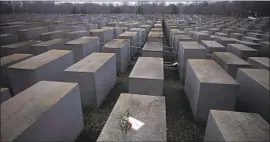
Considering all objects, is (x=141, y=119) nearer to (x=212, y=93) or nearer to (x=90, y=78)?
(x=212, y=93)

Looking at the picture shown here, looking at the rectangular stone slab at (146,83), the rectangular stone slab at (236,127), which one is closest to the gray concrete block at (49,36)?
the rectangular stone slab at (146,83)

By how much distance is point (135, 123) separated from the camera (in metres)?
3.02

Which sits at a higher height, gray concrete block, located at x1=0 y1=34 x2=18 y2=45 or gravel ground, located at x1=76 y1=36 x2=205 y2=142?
gray concrete block, located at x1=0 y1=34 x2=18 y2=45

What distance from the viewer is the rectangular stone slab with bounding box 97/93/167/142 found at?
107 inches

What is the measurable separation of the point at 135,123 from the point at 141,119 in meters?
0.14

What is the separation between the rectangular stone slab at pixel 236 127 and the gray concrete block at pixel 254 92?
1.09 m

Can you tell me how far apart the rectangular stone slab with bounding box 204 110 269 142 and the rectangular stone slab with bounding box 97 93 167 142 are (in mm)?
801

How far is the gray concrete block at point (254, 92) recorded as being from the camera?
4.14 m

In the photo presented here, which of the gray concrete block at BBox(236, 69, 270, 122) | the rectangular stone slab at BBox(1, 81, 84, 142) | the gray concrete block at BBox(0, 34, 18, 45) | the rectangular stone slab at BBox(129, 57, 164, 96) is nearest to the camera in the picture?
the rectangular stone slab at BBox(1, 81, 84, 142)

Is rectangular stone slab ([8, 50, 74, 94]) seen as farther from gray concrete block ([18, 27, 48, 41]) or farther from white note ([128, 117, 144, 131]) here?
gray concrete block ([18, 27, 48, 41])

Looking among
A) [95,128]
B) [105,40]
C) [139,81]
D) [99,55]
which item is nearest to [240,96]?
[139,81]

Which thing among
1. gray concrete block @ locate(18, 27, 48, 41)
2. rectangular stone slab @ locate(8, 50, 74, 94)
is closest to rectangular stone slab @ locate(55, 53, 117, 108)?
rectangular stone slab @ locate(8, 50, 74, 94)

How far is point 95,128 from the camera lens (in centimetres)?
454

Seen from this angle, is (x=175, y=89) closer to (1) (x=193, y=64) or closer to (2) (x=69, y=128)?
(1) (x=193, y=64)
